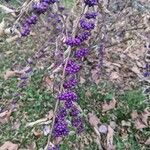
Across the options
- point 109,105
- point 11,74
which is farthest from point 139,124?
point 11,74

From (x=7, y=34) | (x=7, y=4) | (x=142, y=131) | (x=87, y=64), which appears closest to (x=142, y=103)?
(x=142, y=131)

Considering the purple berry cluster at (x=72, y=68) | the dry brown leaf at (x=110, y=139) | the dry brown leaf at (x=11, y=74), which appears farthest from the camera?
the dry brown leaf at (x=11, y=74)

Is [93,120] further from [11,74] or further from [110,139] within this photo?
[11,74]

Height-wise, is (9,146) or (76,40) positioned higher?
(76,40)

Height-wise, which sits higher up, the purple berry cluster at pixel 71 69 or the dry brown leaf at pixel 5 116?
the purple berry cluster at pixel 71 69

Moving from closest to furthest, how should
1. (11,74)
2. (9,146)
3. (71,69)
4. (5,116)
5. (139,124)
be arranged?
1. (71,69)
2. (9,146)
3. (5,116)
4. (139,124)
5. (11,74)

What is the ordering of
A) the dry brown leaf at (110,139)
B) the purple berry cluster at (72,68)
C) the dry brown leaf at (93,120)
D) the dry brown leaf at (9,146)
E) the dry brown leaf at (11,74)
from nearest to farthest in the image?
the purple berry cluster at (72,68)
the dry brown leaf at (9,146)
the dry brown leaf at (110,139)
the dry brown leaf at (93,120)
the dry brown leaf at (11,74)

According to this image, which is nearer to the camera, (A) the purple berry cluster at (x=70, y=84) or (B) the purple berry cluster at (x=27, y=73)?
(A) the purple berry cluster at (x=70, y=84)

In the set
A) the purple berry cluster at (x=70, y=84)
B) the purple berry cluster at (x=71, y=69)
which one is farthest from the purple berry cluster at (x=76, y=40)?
the purple berry cluster at (x=70, y=84)

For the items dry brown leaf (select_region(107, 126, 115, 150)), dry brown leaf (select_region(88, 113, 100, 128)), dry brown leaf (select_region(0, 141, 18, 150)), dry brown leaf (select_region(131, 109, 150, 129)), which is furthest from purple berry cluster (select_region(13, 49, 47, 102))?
dry brown leaf (select_region(131, 109, 150, 129))

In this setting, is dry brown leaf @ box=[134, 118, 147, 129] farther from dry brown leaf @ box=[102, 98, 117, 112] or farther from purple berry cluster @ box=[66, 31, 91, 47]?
purple berry cluster @ box=[66, 31, 91, 47]

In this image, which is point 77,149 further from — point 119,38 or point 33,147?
point 119,38

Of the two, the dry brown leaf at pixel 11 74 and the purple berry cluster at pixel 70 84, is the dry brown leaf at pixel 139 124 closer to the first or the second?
the dry brown leaf at pixel 11 74

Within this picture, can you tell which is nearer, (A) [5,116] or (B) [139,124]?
(A) [5,116]
